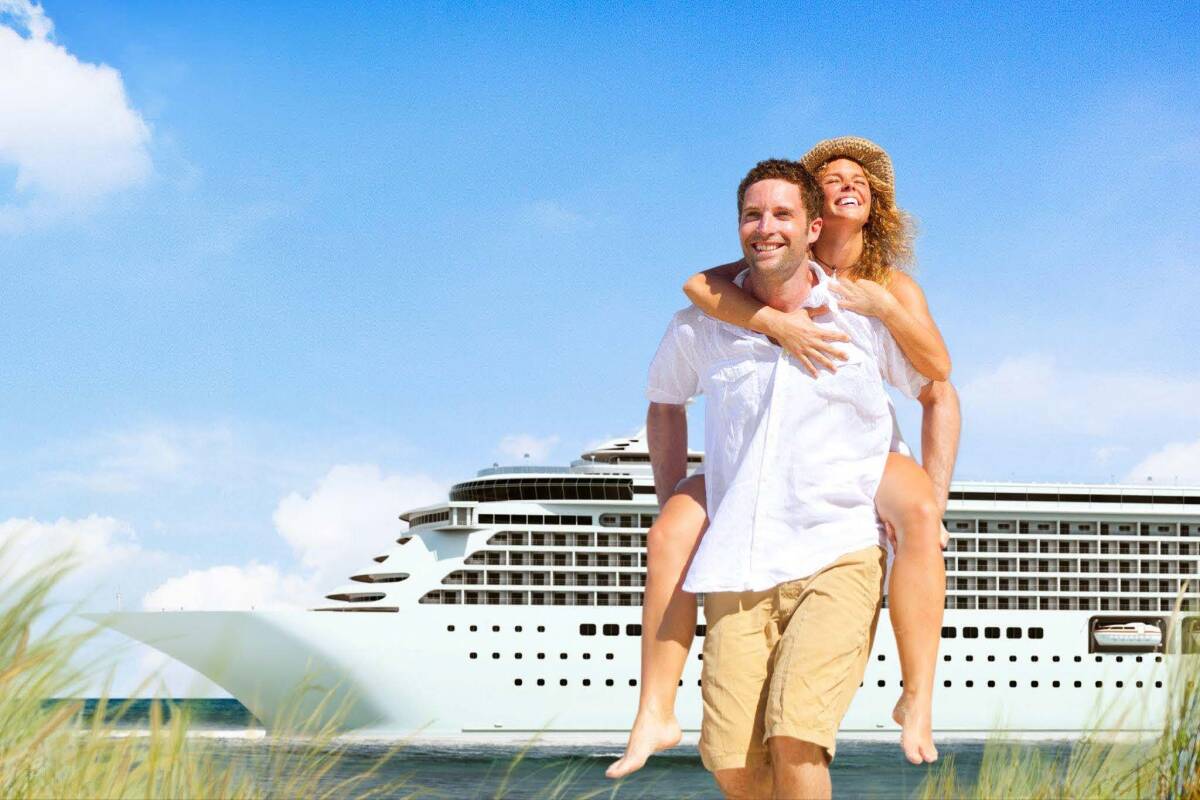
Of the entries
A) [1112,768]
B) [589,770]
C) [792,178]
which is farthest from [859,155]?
[589,770]

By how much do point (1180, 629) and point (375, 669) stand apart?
74.8ft

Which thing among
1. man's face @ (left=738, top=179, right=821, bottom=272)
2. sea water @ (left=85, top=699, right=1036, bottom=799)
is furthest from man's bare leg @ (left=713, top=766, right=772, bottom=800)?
sea water @ (left=85, top=699, right=1036, bottom=799)

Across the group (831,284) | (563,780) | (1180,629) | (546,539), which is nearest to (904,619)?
(831,284)

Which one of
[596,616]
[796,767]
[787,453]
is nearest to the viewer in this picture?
[796,767]

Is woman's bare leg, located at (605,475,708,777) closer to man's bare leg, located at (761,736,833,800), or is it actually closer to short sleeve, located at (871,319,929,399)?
man's bare leg, located at (761,736,833,800)

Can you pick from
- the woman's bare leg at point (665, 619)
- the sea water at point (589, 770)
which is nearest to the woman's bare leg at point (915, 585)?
the woman's bare leg at point (665, 619)

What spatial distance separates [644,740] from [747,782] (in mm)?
253

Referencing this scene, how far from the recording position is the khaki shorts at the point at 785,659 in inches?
121

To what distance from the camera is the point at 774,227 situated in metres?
3.25

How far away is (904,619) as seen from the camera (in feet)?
10.7

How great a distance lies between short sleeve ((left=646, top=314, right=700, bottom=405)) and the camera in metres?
3.44

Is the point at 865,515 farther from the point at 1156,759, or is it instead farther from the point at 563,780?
the point at 1156,759

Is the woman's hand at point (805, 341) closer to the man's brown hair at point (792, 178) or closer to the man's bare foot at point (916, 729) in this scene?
the man's brown hair at point (792, 178)

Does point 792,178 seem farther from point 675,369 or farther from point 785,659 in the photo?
point 785,659
